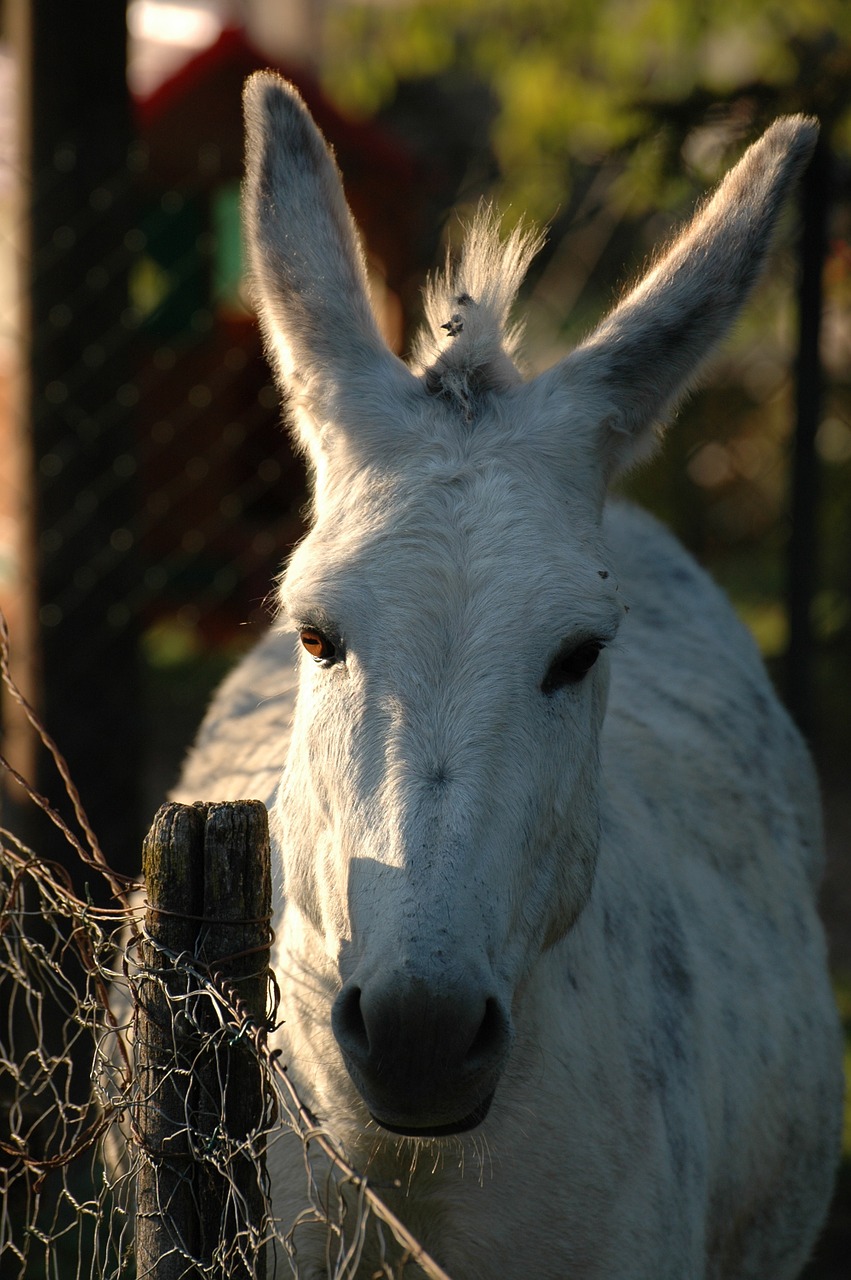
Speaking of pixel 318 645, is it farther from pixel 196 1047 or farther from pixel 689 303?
pixel 689 303

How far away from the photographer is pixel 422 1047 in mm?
1711

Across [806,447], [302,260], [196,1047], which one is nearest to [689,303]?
[302,260]

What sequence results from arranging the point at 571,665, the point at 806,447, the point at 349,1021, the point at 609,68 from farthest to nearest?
the point at 609,68 → the point at 806,447 → the point at 571,665 → the point at 349,1021

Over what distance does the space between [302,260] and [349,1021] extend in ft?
4.63

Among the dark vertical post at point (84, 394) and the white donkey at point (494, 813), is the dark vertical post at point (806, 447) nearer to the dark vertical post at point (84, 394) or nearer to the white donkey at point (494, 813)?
the white donkey at point (494, 813)

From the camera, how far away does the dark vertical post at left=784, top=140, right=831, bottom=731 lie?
18.6ft

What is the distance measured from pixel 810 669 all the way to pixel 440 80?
12.4 metres

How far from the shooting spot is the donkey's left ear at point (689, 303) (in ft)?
7.79

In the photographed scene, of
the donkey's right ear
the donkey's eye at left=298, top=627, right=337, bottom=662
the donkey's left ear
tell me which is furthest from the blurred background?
the donkey's eye at left=298, top=627, right=337, bottom=662

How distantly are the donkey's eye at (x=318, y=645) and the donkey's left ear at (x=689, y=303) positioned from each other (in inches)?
26.8

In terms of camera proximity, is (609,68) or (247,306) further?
(609,68)

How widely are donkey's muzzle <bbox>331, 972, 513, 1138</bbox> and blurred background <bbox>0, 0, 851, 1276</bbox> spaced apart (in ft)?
5.24

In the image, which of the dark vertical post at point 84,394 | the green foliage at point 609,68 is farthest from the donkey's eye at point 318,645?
the green foliage at point 609,68

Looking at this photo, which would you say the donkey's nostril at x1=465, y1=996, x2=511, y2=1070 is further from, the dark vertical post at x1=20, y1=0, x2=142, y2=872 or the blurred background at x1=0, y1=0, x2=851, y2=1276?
the dark vertical post at x1=20, y1=0, x2=142, y2=872
